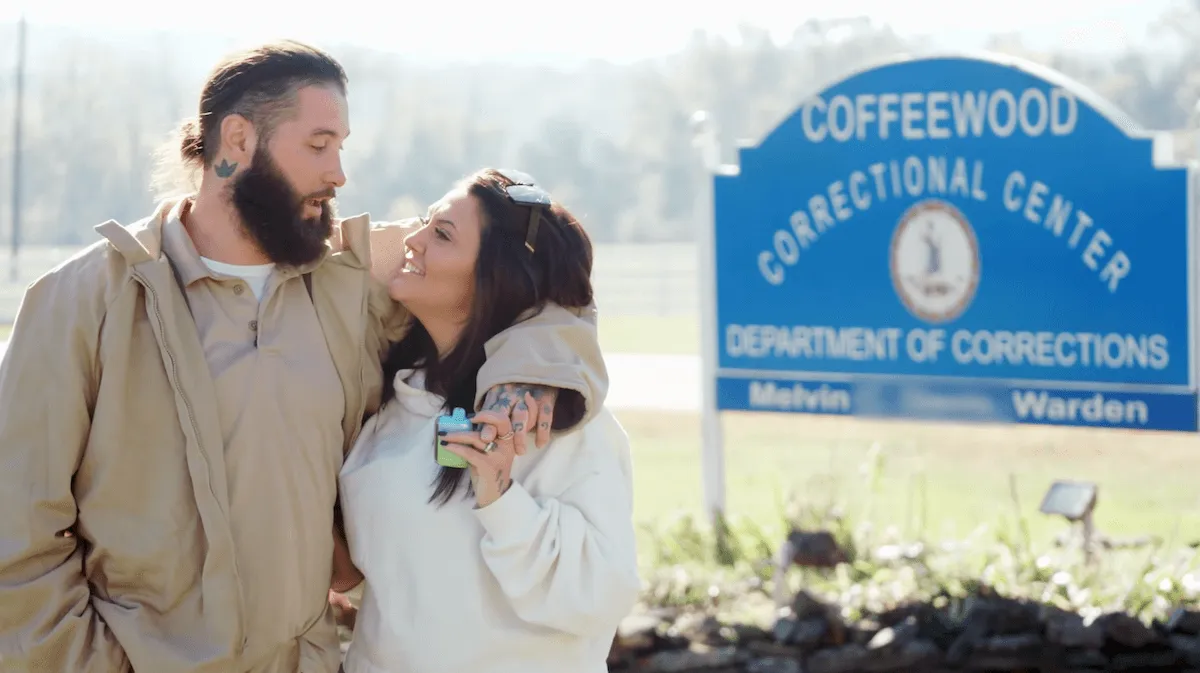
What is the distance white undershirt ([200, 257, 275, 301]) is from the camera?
2588mm

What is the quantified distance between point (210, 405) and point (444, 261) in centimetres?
45

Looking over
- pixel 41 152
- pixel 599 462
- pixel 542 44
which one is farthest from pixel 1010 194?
pixel 542 44

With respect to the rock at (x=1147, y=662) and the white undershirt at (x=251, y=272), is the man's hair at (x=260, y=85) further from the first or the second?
the rock at (x=1147, y=662)

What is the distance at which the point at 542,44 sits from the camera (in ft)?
223

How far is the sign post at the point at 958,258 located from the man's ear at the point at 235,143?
3311mm

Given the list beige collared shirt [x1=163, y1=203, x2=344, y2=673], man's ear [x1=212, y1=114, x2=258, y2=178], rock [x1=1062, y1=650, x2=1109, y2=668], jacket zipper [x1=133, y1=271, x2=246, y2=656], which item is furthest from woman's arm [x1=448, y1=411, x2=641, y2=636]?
rock [x1=1062, y1=650, x2=1109, y2=668]

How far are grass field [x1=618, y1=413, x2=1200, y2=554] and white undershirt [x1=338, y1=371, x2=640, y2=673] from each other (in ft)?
10.2

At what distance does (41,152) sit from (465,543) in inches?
1618

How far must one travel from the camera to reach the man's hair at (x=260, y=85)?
2582 millimetres

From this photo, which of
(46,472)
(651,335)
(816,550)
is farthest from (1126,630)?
(651,335)

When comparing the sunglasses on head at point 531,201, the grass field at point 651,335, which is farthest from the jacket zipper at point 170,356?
the grass field at point 651,335

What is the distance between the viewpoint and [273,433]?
2494 millimetres

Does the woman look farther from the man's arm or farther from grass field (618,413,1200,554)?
grass field (618,413,1200,554)

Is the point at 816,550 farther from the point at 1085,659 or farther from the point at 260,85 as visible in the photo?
the point at 260,85
